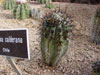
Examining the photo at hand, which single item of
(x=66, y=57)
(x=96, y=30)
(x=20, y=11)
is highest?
(x=20, y=11)

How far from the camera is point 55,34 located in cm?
305

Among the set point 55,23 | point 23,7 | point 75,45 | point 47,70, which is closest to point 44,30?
point 55,23

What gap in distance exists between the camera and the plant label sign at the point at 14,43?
7.97ft

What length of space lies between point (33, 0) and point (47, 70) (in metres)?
6.91

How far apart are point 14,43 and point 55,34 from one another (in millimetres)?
757

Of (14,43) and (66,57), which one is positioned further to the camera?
(66,57)

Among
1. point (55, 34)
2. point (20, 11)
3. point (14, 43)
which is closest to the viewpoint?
point (14, 43)

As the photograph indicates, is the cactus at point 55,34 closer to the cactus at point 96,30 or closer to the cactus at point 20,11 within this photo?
the cactus at point 96,30

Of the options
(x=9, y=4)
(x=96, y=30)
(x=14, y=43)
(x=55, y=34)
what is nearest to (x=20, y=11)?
(x=9, y=4)

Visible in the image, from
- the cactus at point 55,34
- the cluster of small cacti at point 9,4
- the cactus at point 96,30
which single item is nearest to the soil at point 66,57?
the cactus at point 96,30

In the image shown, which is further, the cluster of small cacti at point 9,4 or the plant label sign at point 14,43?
the cluster of small cacti at point 9,4

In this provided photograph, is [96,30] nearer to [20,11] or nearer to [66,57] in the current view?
[66,57]

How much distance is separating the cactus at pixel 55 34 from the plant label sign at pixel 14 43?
680 mm

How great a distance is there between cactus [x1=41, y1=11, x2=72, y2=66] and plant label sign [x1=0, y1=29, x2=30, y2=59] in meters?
0.68
